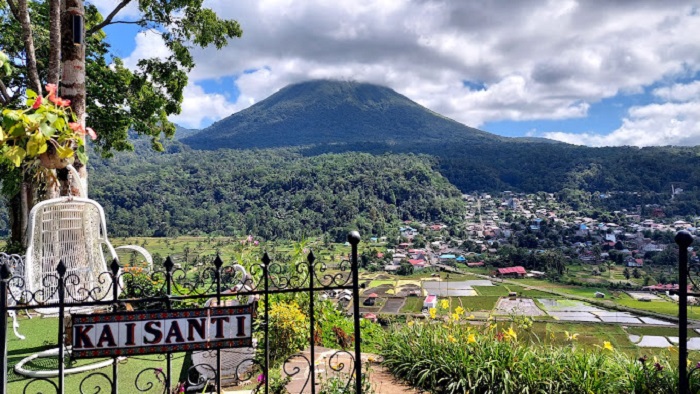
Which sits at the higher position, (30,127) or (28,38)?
(28,38)

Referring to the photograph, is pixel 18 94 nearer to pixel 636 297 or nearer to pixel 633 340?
pixel 633 340

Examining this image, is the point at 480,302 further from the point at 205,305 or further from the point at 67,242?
the point at 67,242

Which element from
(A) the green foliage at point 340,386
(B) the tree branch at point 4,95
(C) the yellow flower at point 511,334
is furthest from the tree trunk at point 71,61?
(B) the tree branch at point 4,95

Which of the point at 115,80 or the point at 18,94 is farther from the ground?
the point at 115,80

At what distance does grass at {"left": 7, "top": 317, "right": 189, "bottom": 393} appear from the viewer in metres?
3.19

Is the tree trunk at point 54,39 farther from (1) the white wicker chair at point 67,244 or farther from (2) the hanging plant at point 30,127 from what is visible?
(2) the hanging plant at point 30,127

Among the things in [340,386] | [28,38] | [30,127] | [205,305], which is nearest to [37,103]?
A: [30,127]

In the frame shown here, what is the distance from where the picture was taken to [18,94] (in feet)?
27.9

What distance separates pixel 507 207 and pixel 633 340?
5874cm

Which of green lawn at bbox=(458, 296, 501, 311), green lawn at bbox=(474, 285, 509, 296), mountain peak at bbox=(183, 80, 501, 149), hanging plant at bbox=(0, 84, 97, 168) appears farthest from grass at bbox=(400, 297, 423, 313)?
mountain peak at bbox=(183, 80, 501, 149)

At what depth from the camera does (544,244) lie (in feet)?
171

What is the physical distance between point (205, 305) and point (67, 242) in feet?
4.82

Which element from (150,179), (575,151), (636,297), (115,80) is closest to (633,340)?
(636,297)

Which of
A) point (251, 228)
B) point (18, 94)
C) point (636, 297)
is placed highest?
point (18, 94)
